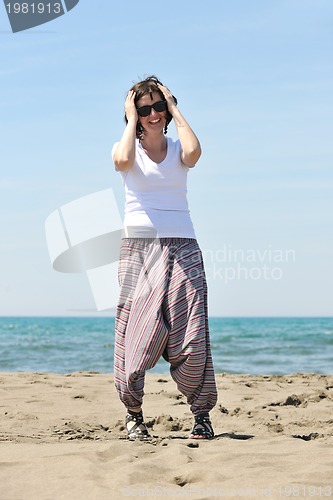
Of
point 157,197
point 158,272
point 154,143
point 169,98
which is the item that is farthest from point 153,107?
point 158,272

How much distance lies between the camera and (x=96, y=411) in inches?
227

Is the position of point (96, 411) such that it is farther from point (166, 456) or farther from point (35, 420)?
point (166, 456)

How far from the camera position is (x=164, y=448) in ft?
12.4

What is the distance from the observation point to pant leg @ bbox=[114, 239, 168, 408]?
4.25m

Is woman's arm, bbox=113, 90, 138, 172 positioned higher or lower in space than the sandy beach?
higher

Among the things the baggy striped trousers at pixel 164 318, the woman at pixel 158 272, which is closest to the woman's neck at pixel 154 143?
the woman at pixel 158 272

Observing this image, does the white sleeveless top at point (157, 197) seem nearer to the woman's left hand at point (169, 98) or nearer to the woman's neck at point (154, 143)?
the woman's neck at point (154, 143)

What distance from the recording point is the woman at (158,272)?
14.0ft

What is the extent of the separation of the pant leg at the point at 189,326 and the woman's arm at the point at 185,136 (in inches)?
20.5

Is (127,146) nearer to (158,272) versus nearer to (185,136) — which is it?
(185,136)

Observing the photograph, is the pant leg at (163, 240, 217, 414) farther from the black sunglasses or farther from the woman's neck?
the black sunglasses

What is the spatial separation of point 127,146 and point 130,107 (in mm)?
287

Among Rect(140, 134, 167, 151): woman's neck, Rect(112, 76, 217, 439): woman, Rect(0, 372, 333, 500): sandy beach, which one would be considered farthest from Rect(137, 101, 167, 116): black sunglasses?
Rect(0, 372, 333, 500): sandy beach

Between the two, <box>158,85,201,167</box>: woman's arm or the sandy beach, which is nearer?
the sandy beach
